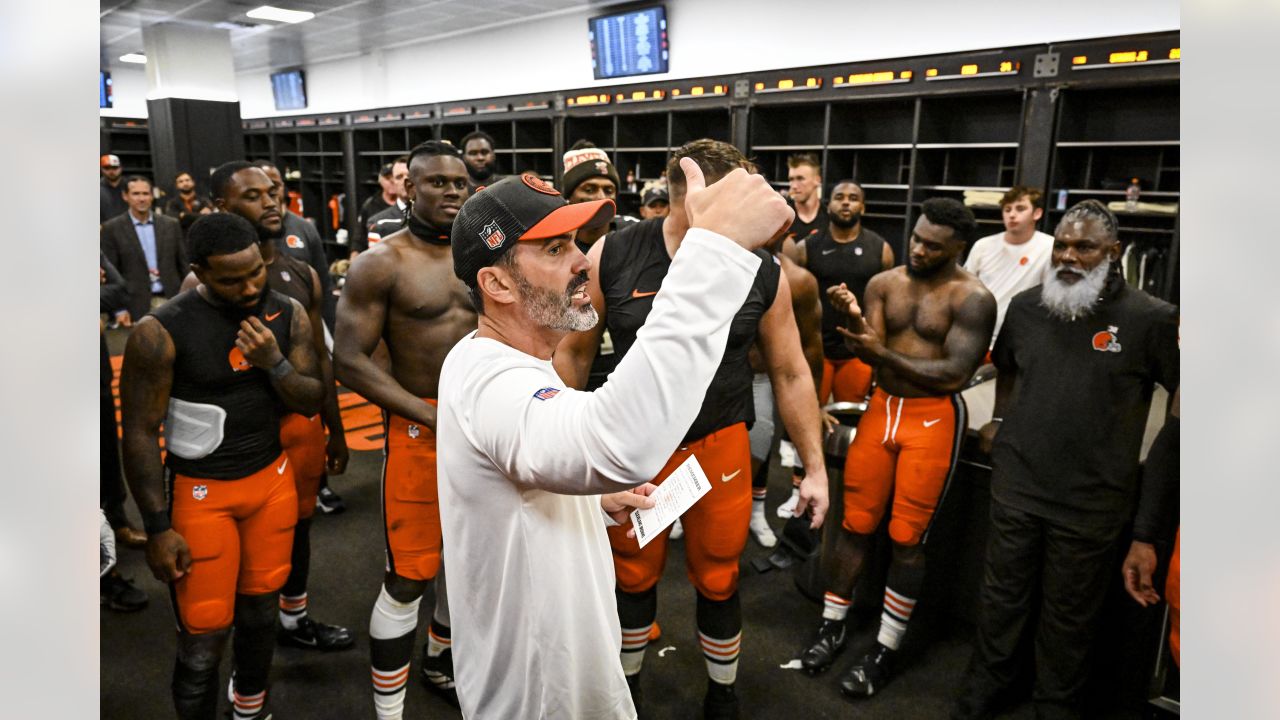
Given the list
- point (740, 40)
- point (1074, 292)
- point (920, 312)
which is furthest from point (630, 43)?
point (1074, 292)

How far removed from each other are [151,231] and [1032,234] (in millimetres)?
7671

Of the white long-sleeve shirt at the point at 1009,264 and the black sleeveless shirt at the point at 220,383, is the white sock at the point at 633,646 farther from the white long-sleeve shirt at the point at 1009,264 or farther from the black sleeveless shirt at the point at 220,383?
the white long-sleeve shirt at the point at 1009,264

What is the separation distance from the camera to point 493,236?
1256mm

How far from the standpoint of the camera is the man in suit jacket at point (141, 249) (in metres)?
6.43

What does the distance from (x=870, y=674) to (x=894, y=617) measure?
224mm

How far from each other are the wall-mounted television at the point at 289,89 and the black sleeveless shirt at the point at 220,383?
12.7 metres

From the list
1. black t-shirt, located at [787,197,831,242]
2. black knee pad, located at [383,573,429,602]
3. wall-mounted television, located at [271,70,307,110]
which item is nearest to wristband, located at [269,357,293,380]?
black knee pad, located at [383,573,429,602]

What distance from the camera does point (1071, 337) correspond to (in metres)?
2.37

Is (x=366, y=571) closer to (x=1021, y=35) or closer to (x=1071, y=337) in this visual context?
(x=1071, y=337)

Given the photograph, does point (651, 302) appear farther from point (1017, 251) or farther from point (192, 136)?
point (192, 136)

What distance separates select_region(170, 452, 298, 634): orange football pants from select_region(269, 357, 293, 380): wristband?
0.28 m

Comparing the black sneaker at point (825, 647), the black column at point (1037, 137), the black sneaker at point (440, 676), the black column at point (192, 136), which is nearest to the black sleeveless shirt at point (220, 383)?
the black sneaker at point (440, 676)
